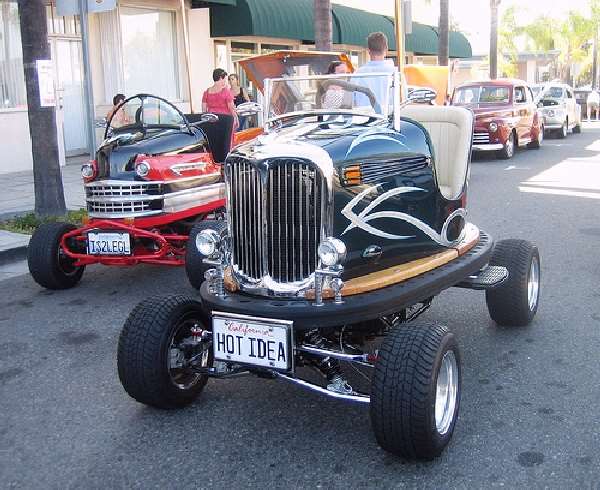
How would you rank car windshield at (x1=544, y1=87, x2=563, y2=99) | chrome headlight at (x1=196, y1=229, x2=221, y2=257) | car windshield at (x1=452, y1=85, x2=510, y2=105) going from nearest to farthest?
chrome headlight at (x1=196, y1=229, x2=221, y2=257) < car windshield at (x1=452, y1=85, x2=510, y2=105) < car windshield at (x1=544, y1=87, x2=563, y2=99)

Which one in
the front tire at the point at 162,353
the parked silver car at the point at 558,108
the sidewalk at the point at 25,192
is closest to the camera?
the front tire at the point at 162,353

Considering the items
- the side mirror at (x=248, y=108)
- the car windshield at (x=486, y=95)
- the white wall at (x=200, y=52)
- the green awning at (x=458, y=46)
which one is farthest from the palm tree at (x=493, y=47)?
the side mirror at (x=248, y=108)

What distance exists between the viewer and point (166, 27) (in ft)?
60.0

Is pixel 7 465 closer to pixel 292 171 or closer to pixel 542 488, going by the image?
pixel 292 171

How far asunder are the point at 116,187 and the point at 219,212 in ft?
4.27

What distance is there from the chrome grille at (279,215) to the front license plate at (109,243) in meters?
2.76

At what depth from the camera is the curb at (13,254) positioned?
8234 millimetres

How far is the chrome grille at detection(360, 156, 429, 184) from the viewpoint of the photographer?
4188 mm

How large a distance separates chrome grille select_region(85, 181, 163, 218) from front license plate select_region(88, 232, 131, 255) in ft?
0.99

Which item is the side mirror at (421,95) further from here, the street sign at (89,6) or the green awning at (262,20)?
the green awning at (262,20)

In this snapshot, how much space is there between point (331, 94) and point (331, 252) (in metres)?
1.45

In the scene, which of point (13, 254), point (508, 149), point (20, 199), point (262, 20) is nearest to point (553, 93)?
point (508, 149)

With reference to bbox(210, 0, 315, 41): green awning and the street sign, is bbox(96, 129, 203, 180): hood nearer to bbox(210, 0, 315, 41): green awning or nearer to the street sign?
the street sign

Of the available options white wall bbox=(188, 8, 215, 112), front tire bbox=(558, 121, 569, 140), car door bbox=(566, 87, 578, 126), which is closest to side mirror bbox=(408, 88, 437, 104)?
white wall bbox=(188, 8, 215, 112)
